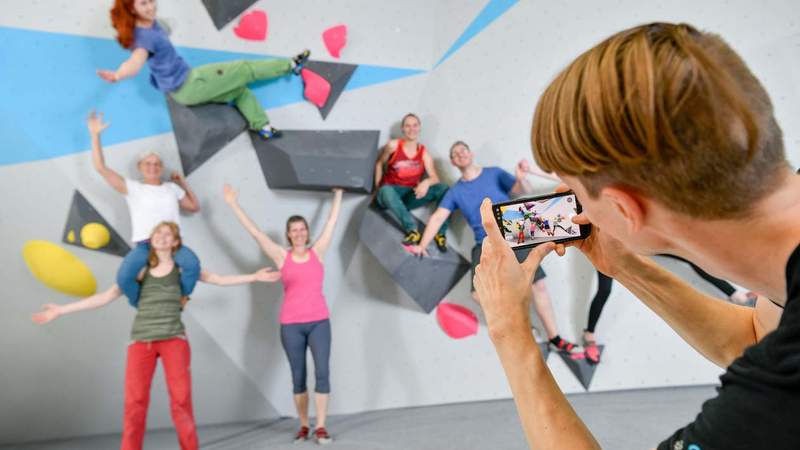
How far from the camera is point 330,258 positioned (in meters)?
3.92

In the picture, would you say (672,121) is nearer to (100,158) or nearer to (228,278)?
(228,278)

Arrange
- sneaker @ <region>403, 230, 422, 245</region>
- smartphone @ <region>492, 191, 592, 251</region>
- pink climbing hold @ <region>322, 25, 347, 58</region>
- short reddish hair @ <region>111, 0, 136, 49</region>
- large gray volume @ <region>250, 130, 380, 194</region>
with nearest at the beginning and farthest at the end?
smartphone @ <region>492, 191, 592, 251</region> → short reddish hair @ <region>111, 0, 136, 49</region> → large gray volume @ <region>250, 130, 380, 194</region> → sneaker @ <region>403, 230, 422, 245</region> → pink climbing hold @ <region>322, 25, 347, 58</region>

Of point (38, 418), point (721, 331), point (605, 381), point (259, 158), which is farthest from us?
point (605, 381)

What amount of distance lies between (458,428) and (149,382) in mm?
1637

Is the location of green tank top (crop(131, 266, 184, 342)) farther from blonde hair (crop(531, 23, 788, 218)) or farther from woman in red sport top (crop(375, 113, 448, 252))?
blonde hair (crop(531, 23, 788, 218))

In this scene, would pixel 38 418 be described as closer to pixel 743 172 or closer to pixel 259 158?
pixel 259 158

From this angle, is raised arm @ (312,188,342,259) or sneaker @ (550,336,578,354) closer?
raised arm @ (312,188,342,259)

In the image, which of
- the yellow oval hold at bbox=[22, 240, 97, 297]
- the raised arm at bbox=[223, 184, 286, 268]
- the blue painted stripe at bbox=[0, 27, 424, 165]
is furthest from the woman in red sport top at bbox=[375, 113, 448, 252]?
the yellow oval hold at bbox=[22, 240, 97, 297]

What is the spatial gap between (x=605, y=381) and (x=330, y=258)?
1945mm

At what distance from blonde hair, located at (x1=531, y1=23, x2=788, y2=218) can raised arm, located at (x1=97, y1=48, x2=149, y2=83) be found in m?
3.08

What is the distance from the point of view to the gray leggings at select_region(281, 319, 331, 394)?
3.45 meters

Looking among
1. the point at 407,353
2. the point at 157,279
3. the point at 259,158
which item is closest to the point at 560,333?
the point at 407,353

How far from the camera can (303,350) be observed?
348 cm

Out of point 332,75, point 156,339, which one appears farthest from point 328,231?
point 156,339
